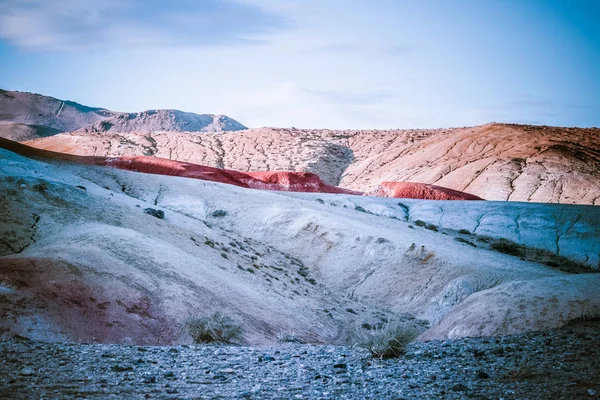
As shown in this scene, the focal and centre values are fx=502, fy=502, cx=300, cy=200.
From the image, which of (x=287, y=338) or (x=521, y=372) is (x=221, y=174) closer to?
(x=287, y=338)

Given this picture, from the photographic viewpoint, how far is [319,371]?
19.5ft

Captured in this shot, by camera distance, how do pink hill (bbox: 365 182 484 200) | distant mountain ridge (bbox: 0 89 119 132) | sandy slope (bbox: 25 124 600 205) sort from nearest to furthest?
1. pink hill (bbox: 365 182 484 200)
2. sandy slope (bbox: 25 124 600 205)
3. distant mountain ridge (bbox: 0 89 119 132)

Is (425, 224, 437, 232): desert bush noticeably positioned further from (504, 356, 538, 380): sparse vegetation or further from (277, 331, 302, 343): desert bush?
(504, 356, 538, 380): sparse vegetation

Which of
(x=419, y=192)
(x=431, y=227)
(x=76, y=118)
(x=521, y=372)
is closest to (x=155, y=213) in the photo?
(x=431, y=227)

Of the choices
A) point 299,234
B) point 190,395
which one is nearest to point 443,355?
point 190,395

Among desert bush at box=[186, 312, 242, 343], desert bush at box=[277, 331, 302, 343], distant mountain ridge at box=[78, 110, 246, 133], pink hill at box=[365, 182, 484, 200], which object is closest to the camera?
desert bush at box=[186, 312, 242, 343]

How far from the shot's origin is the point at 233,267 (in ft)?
50.6

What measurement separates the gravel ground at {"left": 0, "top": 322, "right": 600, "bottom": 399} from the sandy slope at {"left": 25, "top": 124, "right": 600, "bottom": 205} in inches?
1690

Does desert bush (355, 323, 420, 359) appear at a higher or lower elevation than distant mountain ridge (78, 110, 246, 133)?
lower

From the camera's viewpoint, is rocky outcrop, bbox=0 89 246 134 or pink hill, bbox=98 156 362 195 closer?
pink hill, bbox=98 156 362 195

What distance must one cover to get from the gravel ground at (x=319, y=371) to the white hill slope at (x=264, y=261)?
1615 millimetres

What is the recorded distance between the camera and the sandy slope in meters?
48.4

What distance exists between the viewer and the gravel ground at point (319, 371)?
15.8 feet

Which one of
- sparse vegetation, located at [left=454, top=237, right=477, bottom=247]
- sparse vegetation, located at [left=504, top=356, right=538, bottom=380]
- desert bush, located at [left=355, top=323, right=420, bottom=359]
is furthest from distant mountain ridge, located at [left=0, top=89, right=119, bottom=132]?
sparse vegetation, located at [left=504, top=356, right=538, bottom=380]
